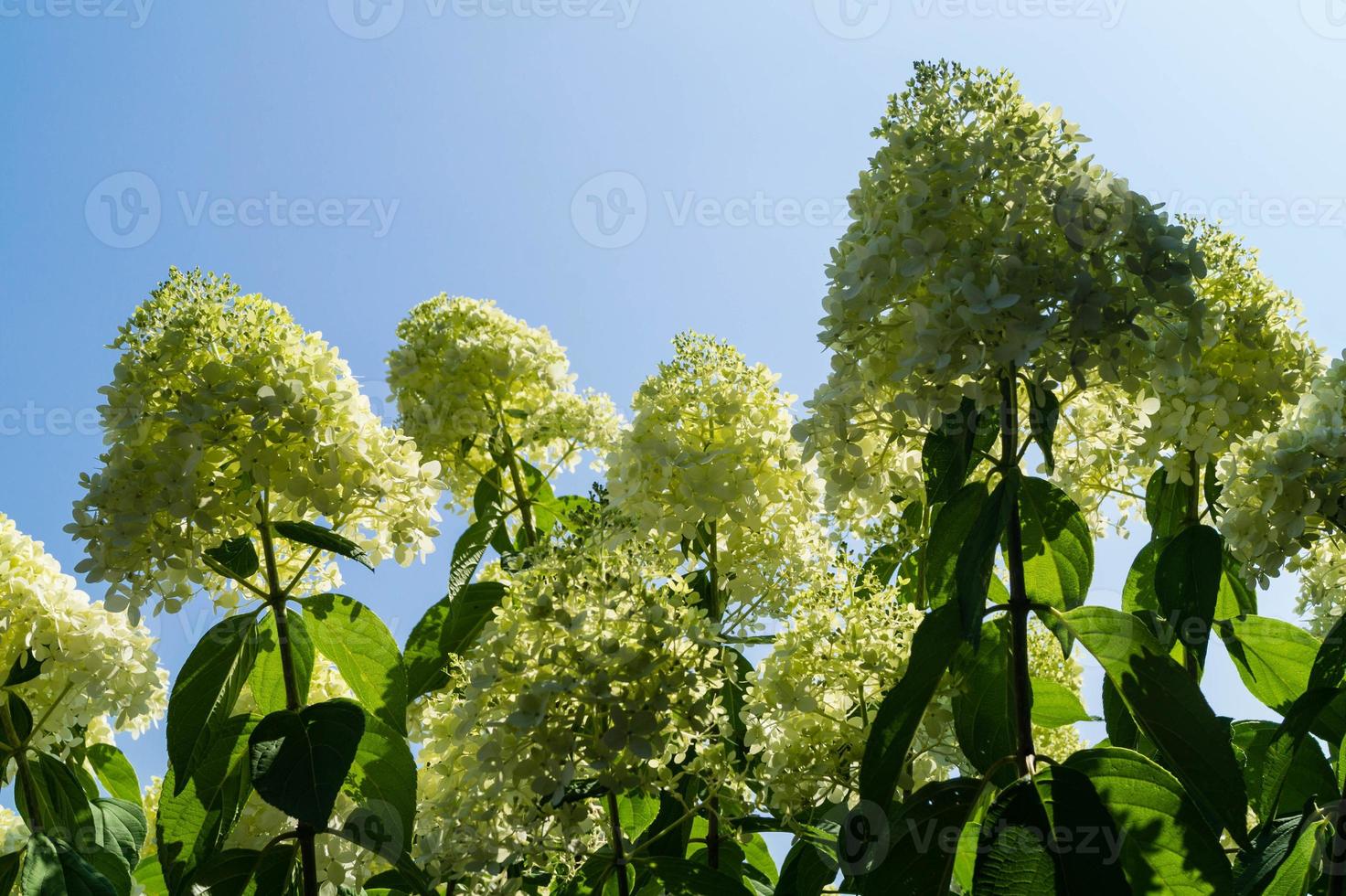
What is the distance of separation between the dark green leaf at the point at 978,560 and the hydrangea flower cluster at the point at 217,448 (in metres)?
1.67

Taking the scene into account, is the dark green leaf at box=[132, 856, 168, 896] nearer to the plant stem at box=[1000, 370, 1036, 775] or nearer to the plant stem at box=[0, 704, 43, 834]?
the plant stem at box=[0, 704, 43, 834]

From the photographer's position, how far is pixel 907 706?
8.42 ft

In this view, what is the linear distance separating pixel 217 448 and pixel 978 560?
80.3 inches

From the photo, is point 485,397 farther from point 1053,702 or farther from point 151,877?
point 1053,702

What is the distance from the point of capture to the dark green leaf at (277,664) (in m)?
3.27

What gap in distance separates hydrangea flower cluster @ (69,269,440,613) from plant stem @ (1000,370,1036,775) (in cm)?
169

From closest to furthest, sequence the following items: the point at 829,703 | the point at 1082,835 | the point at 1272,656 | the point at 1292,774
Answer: the point at 1082,835 < the point at 829,703 < the point at 1292,774 < the point at 1272,656

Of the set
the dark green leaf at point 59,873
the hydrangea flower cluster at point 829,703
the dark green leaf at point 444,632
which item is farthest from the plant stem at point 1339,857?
the dark green leaf at point 59,873

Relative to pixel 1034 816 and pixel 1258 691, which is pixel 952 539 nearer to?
pixel 1034 816

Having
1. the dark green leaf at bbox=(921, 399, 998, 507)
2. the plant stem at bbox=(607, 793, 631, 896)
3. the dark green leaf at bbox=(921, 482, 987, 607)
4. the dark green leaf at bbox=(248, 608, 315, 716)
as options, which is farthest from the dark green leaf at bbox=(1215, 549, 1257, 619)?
the dark green leaf at bbox=(248, 608, 315, 716)

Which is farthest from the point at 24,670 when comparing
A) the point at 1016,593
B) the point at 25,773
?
the point at 1016,593

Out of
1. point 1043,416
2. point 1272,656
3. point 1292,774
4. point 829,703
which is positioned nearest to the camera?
point 1043,416

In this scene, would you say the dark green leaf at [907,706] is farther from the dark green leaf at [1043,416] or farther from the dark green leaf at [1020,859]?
the dark green leaf at [1043,416]

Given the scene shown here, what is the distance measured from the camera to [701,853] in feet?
11.2
